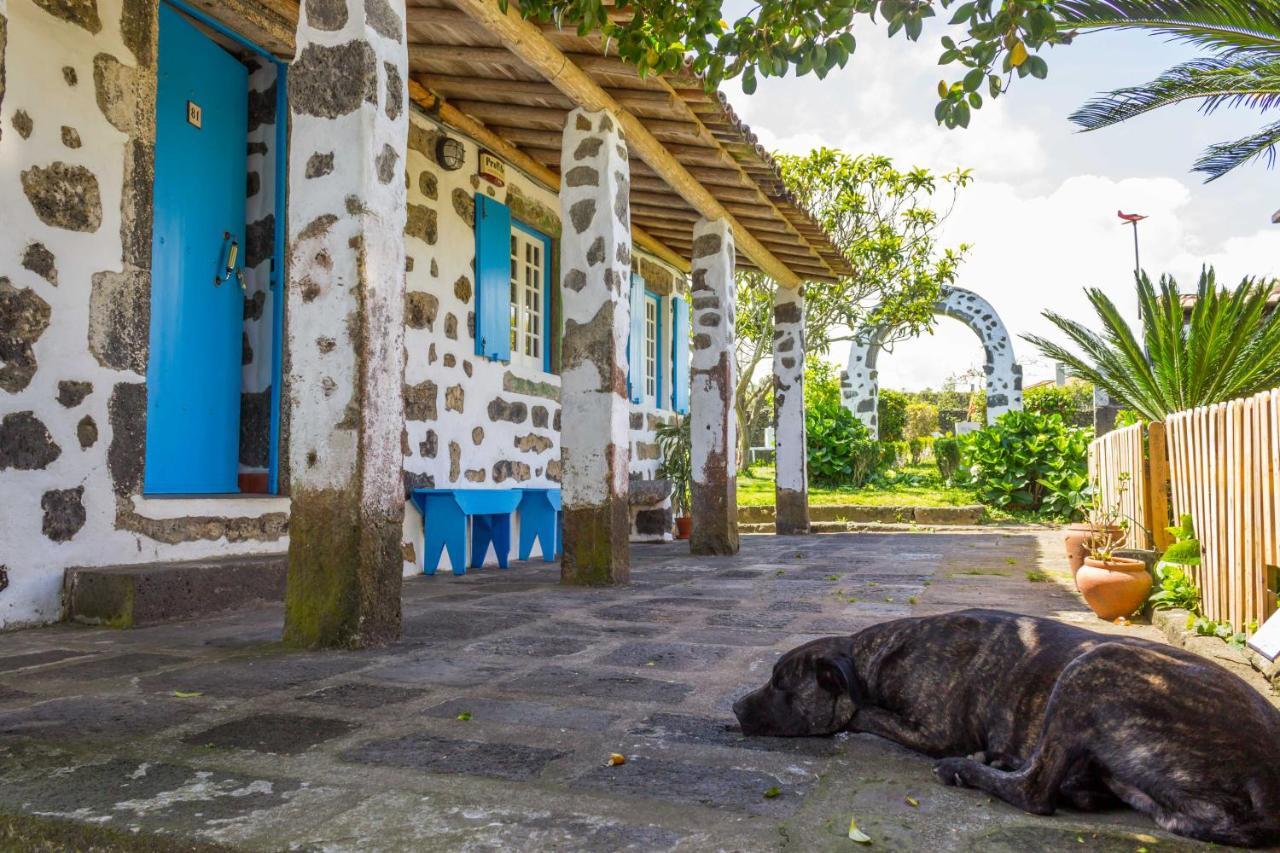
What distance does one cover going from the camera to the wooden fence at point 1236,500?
343 cm

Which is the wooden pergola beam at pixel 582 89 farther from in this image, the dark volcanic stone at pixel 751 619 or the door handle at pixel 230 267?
the dark volcanic stone at pixel 751 619

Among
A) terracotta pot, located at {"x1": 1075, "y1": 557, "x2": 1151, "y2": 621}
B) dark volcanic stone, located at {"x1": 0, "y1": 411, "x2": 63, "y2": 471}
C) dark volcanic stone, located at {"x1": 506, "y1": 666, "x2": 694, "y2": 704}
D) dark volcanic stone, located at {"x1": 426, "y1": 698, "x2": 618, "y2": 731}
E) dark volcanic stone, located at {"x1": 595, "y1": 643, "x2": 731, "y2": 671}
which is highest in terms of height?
dark volcanic stone, located at {"x1": 0, "y1": 411, "x2": 63, "y2": 471}

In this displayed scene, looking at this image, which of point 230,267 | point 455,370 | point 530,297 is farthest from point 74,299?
point 530,297

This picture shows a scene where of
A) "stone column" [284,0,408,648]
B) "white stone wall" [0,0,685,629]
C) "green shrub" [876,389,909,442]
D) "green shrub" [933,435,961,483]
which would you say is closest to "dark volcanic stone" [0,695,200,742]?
"stone column" [284,0,408,648]

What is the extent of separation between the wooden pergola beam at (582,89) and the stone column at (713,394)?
33 centimetres

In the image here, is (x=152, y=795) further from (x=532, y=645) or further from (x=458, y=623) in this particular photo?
(x=458, y=623)

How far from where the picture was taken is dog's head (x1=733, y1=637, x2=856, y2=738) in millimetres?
2475

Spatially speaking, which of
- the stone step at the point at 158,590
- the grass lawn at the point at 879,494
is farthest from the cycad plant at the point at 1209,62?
the grass lawn at the point at 879,494

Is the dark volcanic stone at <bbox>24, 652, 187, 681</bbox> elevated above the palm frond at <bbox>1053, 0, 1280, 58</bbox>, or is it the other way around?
the palm frond at <bbox>1053, 0, 1280, 58</bbox>

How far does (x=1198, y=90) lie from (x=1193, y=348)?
2.24 m

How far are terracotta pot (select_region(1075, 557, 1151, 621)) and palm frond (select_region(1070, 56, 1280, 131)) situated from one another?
4235mm

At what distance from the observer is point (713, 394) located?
819cm

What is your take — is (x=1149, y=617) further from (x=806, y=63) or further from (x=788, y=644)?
(x=806, y=63)

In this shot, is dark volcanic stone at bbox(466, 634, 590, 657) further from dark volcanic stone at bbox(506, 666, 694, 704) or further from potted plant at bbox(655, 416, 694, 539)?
potted plant at bbox(655, 416, 694, 539)
